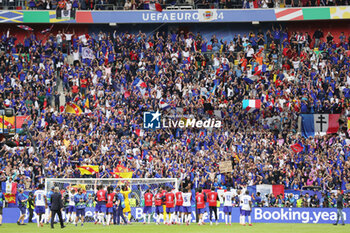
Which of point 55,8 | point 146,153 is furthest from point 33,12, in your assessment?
point 146,153

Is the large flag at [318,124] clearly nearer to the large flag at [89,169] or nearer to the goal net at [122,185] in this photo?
the goal net at [122,185]

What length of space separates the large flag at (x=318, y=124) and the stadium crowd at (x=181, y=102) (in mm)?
468

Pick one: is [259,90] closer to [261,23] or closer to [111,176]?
[261,23]

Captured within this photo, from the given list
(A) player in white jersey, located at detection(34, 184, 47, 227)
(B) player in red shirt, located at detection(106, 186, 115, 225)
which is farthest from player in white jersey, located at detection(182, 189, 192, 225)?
(A) player in white jersey, located at detection(34, 184, 47, 227)

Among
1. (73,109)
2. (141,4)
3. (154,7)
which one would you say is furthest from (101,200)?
(141,4)

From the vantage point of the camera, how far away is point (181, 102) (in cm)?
4706

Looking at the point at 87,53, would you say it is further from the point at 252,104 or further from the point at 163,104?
the point at 252,104

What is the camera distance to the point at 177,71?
4925cm

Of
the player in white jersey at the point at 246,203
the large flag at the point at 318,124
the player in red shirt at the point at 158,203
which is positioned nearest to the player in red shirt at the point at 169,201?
the player in red shirt at the point at 158,203

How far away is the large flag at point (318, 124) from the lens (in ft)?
152

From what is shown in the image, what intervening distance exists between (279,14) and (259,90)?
7.74 m

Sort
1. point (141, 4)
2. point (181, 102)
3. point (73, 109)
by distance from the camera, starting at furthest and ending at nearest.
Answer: point (141, 4) < point (181, 102) < point (73, 109)

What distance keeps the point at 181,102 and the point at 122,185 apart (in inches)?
445

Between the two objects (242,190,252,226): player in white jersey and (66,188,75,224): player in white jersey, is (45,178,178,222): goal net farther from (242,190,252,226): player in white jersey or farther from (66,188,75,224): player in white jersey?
(242,190,252,226): player in white jersey
